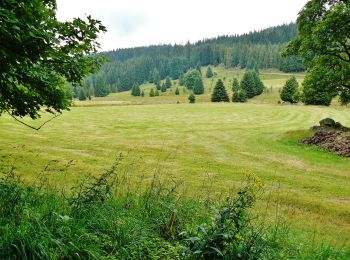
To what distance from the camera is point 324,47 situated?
21359 mm

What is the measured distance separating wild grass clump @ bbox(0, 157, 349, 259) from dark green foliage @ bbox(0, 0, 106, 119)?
244 cm

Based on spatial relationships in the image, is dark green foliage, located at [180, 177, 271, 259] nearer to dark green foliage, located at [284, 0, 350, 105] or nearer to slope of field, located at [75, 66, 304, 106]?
dark green foliage, located at [284, 0, 350, 105]

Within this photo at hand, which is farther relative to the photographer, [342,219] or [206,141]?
[206,141]

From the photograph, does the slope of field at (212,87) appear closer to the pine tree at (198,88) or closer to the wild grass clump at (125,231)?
the pine tree at (198,88)

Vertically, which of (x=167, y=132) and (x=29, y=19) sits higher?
(x=29, y=19)

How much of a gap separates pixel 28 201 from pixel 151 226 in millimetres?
2267

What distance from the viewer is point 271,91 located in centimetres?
12138

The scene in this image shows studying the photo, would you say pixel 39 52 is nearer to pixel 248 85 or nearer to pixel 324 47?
pixel 324 47

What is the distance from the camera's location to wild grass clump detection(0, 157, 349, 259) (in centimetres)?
455

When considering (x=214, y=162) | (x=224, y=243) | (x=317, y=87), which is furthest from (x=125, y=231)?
(x=317, y=87)

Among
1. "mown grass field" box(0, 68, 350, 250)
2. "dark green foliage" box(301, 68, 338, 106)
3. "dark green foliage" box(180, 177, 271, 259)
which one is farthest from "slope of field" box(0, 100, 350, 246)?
"dark green foliage" box(301, 68, 338, 106)

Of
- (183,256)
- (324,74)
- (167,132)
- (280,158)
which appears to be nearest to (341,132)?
(324,74)

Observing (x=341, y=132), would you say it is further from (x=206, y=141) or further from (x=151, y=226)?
(x=151, y=226)

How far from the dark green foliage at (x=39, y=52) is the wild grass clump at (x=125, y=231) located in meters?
2.44
